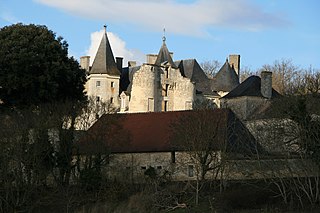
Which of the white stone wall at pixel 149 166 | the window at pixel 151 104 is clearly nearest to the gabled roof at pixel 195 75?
the window at pixel 151 104

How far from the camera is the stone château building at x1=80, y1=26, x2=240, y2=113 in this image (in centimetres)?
6975

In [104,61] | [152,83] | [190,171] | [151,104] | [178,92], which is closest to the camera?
[190,171]

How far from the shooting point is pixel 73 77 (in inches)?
1865

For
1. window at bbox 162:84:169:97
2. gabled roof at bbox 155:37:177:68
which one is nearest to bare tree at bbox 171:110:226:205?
window at bbox 162:84:169:97

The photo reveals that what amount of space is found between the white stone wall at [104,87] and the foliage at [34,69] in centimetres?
2292

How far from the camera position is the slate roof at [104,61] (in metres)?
71.9

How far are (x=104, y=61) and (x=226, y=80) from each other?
12769 millimetres

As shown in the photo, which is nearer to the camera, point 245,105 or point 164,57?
point 245,105

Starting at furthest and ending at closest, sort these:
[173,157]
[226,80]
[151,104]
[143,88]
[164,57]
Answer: [226,80], [164,57], [151,104], [143,88], [173,157]

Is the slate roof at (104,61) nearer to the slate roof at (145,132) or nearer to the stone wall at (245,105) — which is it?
the stone wall at (245,105)

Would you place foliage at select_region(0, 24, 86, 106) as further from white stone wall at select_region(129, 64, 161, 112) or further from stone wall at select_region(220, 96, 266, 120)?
white stone wall at select_region(129, 64, 161, 112)

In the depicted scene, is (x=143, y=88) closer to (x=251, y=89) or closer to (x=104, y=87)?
(x=104, y=87)

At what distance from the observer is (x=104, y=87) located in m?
71.3

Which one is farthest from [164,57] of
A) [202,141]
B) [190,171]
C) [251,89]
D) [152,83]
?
[202,141]
